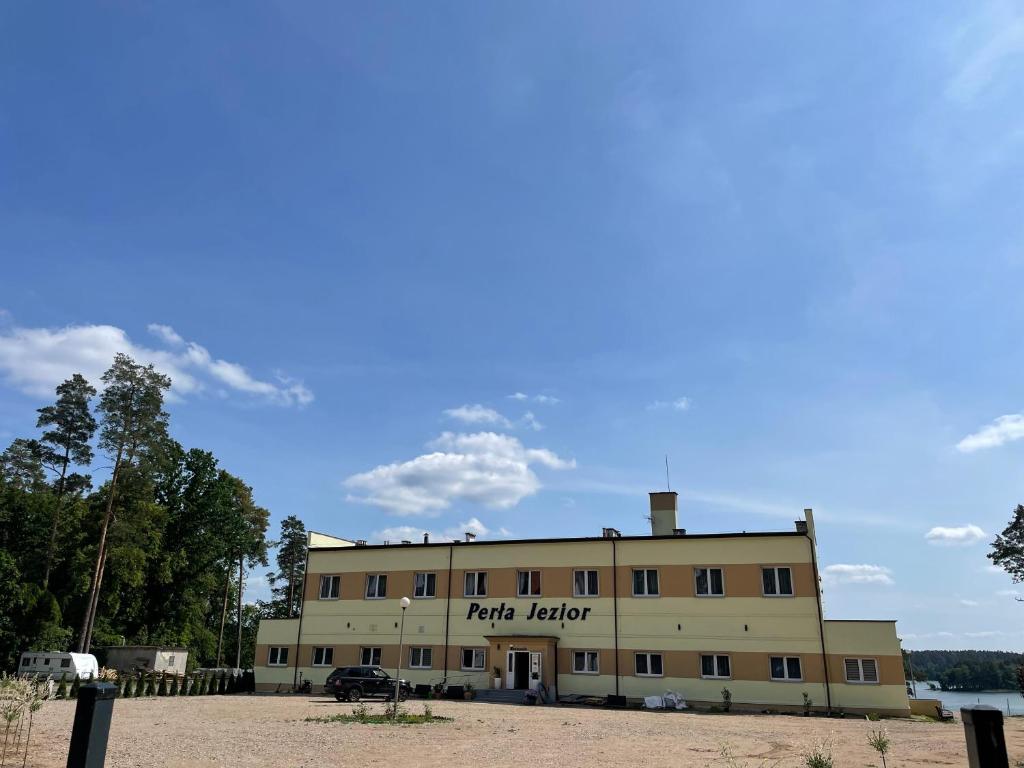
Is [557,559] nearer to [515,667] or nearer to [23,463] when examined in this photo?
[515,667]

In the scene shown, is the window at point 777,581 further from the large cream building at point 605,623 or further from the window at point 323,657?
the window at point 323,657

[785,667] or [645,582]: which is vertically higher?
[645,582]

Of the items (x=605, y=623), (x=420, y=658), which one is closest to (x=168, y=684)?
(x=420, y=658)

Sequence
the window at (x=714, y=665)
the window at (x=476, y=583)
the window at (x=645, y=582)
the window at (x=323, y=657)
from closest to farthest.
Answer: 1. the window at (x=714, y=665)
2. the window at (x=645, y=582)
3. the window at (x=476, y=583)
4. the window at (x=323, y=657)

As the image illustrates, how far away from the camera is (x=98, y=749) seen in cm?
603

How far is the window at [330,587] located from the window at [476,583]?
25.1ft

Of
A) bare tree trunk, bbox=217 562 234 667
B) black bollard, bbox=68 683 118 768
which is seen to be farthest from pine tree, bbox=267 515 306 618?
black bollard, bbox=68 683 118 768

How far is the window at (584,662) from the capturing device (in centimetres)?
3231

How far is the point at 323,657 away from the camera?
122 feet

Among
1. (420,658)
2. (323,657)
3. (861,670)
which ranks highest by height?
(861,670)

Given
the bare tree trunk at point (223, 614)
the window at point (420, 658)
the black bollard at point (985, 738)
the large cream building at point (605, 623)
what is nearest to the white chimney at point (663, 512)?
the large cream building at point (605, 623)

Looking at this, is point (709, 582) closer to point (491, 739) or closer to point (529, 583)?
point (529, 583)

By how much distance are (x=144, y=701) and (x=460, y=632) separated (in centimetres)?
1423

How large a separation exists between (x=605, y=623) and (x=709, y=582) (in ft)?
16.8
